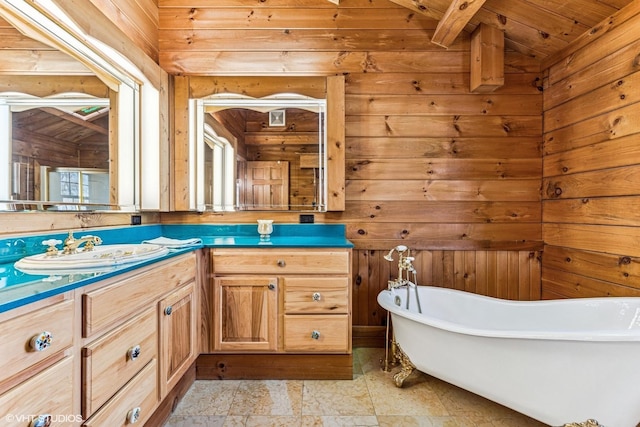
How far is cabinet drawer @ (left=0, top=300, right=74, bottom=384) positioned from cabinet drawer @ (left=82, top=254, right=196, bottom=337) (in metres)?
0.07

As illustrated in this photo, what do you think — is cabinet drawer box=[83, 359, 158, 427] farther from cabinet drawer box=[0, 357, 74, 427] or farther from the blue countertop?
the blue countertop

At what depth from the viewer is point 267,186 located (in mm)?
2373

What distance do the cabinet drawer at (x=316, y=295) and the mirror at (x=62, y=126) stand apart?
120 centimetres

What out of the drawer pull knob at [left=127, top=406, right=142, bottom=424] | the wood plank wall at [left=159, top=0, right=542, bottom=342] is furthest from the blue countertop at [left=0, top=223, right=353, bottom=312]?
the drawer pull knob at [left=127, top=406, right=142, bottom=424]

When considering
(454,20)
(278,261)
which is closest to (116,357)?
(278,261)

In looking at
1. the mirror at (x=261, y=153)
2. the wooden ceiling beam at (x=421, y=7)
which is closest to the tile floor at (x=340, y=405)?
the mirror at (x=261, y=153)

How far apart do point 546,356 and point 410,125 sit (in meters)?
1.70

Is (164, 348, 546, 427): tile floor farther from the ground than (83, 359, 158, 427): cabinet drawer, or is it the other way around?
(83, 359, 158, 427): cabinet drawer

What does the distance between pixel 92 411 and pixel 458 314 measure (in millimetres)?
1982

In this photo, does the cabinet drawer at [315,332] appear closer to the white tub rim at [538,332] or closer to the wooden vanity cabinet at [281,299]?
the wooden vanity cabinet at [281,299]

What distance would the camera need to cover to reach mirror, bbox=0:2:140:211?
1.27 metres

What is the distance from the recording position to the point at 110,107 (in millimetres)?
1841

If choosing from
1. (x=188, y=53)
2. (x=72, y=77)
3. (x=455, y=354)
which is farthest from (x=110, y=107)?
(x=455, y=354)

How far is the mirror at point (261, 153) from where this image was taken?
2348 mm
